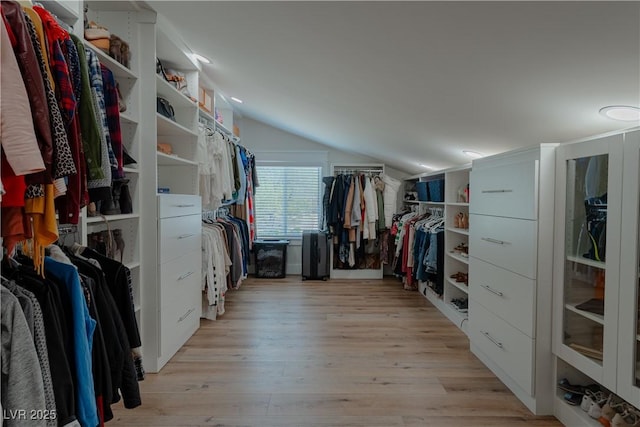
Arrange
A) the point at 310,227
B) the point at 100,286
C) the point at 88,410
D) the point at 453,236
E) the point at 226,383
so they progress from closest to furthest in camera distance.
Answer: the point at 88,410 → the point at 100,286 → the point at 226,383 → the point at 453,236 → the point at 310,227

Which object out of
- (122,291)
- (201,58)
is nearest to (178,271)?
(122,291)

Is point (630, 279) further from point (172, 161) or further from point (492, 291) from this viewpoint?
point (172, 161)

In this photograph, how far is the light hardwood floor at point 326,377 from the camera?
6.25 feet

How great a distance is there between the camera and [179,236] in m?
2.67

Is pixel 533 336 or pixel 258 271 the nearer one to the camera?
pixel 533 336

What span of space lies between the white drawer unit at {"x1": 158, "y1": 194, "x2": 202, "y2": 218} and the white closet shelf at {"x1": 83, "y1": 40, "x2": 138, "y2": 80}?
0.78m

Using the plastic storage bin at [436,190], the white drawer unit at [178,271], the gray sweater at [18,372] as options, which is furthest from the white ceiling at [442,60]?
the gray sweater at [18,372]

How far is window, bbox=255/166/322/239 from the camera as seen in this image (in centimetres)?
571

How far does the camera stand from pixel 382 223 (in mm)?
5000

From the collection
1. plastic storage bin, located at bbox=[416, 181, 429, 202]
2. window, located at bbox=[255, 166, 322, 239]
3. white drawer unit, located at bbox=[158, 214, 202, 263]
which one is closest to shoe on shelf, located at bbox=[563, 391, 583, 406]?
white drawer unit, located at bbox=[158, 214, 202, 263]

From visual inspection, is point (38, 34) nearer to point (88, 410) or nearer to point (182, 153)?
point (88, 410)

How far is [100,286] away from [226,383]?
1.18 m

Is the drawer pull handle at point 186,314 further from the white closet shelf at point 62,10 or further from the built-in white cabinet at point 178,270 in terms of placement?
the white closet shelf at point 62,10

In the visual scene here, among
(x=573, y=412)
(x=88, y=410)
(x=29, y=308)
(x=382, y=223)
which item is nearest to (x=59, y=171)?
(x=29, y=308)
